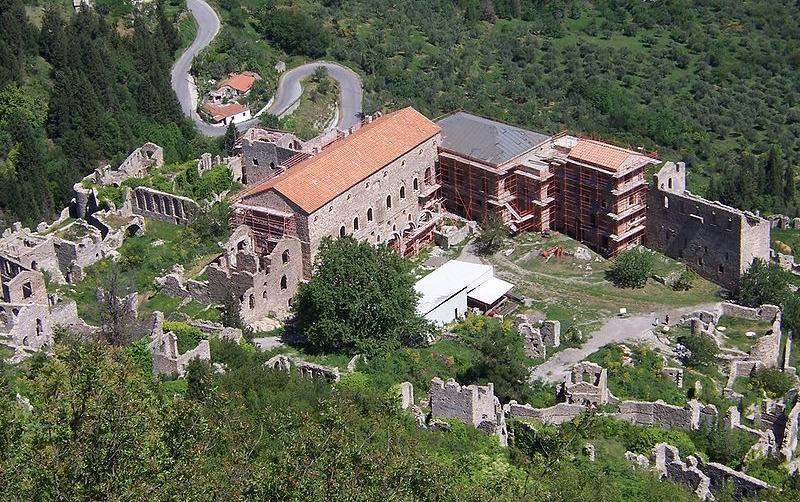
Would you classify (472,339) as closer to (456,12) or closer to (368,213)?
(368,213)

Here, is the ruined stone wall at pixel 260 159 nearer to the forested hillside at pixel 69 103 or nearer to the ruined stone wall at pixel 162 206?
the ruined stone wall at pixel 162 206

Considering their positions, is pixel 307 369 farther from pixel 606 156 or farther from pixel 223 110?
pixel 223 110

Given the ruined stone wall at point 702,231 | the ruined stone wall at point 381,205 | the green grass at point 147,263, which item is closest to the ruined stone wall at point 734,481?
the ruined stone wall at point 702,231

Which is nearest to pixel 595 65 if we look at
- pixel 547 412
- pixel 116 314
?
pixel 116 314

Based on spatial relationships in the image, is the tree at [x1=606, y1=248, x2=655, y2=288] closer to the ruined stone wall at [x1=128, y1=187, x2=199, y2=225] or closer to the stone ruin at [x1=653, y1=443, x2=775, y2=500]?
the stone ruin at [x1=653, y1=443, x2=775, y2=500]

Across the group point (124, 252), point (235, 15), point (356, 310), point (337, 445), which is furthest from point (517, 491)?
point (235, 15)

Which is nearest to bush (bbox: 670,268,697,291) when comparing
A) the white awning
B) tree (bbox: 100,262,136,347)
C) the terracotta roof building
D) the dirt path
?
the dirt path
